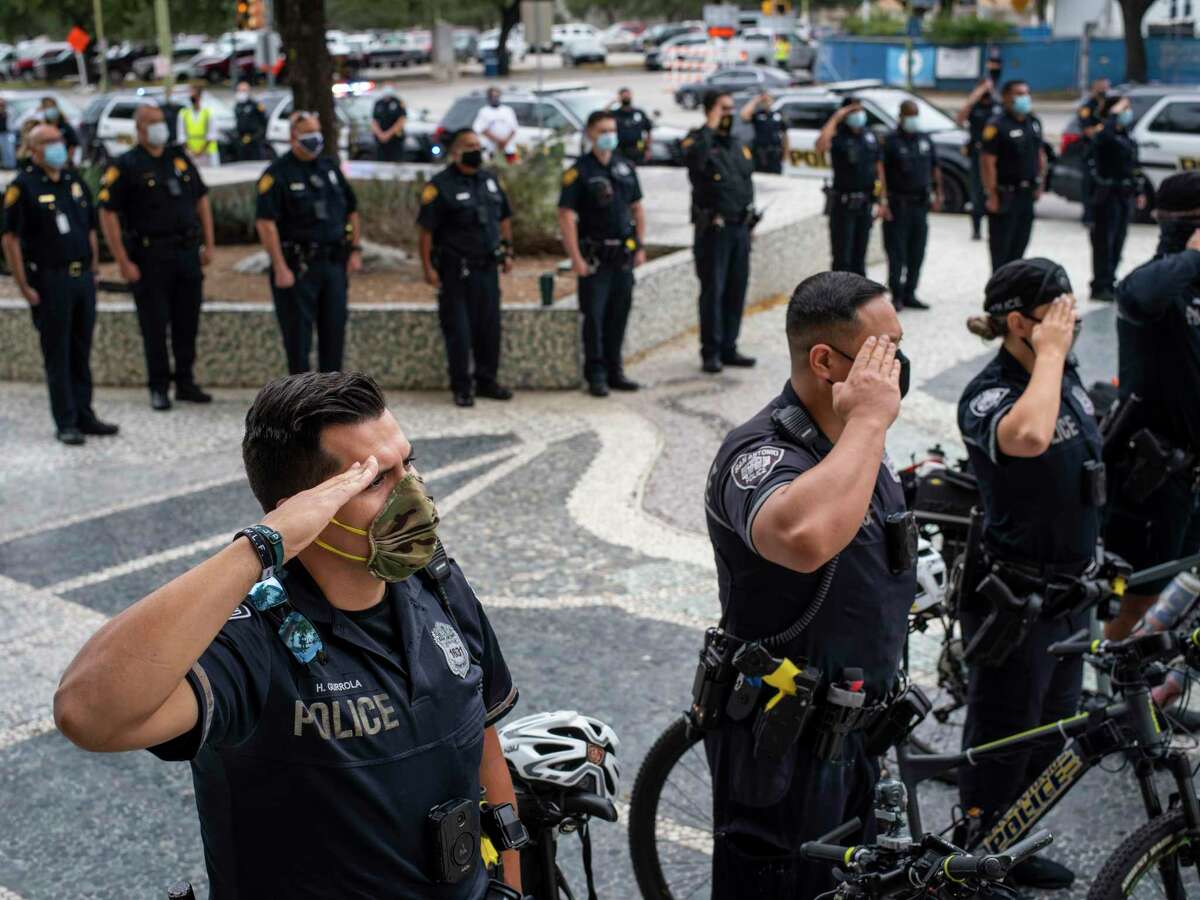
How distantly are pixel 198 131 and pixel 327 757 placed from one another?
23.7 m

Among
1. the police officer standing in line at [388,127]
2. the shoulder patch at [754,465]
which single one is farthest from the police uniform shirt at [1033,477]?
the police officer standing in line at [388,127]

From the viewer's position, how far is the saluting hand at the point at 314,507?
2.22m

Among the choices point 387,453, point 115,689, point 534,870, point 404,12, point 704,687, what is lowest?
point 534,870

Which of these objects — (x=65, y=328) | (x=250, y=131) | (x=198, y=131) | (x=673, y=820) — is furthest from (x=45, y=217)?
(x=250, y=131)

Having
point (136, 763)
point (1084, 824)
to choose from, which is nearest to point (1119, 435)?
point (1084, 824)

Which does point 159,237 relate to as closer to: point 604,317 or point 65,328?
point 65,328

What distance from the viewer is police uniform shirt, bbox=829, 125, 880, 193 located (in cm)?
1250

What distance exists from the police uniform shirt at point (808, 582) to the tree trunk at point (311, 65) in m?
10.4

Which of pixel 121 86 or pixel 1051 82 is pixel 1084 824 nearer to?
pixel 1051 82

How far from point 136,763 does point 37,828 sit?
481mm

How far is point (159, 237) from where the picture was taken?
387 inches

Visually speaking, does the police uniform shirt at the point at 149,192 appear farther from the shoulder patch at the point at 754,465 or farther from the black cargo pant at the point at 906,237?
the shoulder patch at the point at 754,465

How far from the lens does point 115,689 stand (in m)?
2.10

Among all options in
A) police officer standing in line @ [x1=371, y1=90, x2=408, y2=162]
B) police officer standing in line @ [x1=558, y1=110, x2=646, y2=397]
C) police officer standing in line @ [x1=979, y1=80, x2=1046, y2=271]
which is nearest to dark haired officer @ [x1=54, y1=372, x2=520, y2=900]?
police officer standing in line @ [x1=558, y1=110, x2=646, y2=397]
